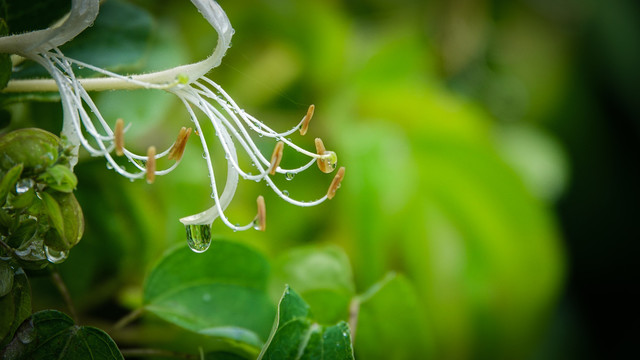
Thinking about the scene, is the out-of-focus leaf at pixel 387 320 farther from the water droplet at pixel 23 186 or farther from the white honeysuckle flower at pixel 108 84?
the water droplet at pixel 23 186

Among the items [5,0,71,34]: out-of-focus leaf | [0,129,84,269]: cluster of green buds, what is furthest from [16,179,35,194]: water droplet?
[5,0,71,34]: out-of-focus leaf

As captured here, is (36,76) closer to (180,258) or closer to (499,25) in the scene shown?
(180,258)

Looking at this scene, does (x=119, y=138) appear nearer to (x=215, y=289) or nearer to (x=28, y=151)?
(x=28, y=151)

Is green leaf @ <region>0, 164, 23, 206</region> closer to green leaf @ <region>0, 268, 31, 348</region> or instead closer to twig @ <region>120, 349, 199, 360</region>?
green leaf @ <region>0, 268, 31, 348</region>

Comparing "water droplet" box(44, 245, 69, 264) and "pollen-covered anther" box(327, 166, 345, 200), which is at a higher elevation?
"pollen-covered anther" box(327, 166, 345, 200)

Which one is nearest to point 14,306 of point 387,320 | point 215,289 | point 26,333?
point 26,333

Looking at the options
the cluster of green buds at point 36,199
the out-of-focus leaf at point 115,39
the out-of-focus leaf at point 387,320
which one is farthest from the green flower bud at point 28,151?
the out-of-focus leaf at point 387,320

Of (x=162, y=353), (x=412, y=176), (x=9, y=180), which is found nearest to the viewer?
(x=9, y=180)
